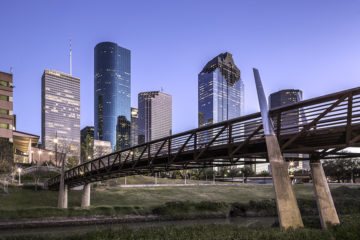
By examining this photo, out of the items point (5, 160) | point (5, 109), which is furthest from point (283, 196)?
point (5, 109)

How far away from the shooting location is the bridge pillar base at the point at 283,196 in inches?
701

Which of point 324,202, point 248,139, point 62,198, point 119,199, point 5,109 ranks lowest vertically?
point 119,199

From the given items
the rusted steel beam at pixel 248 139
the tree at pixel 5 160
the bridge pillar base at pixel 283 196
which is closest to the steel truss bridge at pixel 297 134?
the rusted steel beam at pixel 248 139

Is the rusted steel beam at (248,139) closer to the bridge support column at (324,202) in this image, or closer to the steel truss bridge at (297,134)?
the steel truss bridge at (297,134)

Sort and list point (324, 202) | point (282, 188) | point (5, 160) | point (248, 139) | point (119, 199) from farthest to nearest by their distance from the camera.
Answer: point (5, 160), point (119, 199), point (248, 139), point (324, 202), point (282, 188)

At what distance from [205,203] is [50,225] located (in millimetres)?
25284

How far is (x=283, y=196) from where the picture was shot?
59.8 feet

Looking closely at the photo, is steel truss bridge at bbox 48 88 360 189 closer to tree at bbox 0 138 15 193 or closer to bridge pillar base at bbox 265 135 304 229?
bridge pillar base at bbox 265 135 304 229

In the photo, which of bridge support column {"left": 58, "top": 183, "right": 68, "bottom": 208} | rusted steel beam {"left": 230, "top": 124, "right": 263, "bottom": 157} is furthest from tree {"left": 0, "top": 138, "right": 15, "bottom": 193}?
rusted steel beam {"left": 230, "top": 124, "right": 263, "bottom": 157}

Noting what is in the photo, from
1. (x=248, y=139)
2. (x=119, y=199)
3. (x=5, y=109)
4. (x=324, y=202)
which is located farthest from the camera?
(x=5, y=109)

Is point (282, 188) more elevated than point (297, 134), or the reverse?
point (297, 134)

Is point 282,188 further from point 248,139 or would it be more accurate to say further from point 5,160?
point 5,160

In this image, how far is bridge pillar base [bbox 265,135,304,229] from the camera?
58.4ft

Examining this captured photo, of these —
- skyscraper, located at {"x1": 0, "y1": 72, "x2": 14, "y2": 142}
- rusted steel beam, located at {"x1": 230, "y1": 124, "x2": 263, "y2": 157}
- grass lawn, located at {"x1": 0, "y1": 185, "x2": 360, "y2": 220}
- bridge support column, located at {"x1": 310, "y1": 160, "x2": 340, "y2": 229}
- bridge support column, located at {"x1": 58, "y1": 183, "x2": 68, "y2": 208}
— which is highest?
skyscraper, located at {"x1": 0, "y1": 72, "x2": 14, "y2": 142}
